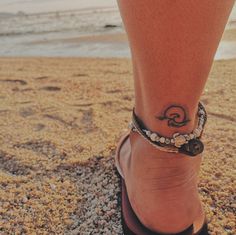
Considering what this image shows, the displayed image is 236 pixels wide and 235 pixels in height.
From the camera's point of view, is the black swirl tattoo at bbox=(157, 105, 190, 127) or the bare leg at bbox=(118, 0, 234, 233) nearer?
the bare leg at bbox=(118, 0, 234, 233)

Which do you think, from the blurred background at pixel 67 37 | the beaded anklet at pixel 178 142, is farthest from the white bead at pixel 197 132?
the blurred background at pixel 67 37

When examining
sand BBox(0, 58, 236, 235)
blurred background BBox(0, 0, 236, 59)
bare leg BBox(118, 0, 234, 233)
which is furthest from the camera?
blurred background BBox(0, 0, 236, 59)

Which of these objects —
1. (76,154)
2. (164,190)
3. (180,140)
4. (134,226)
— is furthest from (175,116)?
(76,154)

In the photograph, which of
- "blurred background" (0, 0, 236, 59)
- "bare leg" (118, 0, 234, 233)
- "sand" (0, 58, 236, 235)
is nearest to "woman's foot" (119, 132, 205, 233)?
"bare leg" (118, 0, 234, 233)

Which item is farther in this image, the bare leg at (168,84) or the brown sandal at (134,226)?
the brown sandal at (134,226)

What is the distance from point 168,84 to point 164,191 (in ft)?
0.93

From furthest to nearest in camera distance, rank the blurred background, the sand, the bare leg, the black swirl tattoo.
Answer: the blurred background → the sand → the black swirl tattoo → the bare leg

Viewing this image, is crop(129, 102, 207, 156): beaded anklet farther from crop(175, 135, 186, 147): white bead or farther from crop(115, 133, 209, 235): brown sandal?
crop(115, 133, 209, 235): brown sandal

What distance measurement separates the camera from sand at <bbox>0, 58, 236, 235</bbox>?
42.5 inches

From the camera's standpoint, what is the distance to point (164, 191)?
2.95 feet

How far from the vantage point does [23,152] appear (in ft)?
4.89

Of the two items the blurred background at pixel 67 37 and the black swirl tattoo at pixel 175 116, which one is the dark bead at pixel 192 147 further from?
the blurred background at pixel 67 37

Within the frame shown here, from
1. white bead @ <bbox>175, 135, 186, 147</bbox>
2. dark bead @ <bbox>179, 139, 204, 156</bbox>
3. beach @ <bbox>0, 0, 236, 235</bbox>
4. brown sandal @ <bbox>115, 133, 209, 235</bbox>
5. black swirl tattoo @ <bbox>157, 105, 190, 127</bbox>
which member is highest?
black swirl tattoo @ <bbox>157, 105, 190, 127</bbox>

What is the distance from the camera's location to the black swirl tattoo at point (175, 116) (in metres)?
0.81
